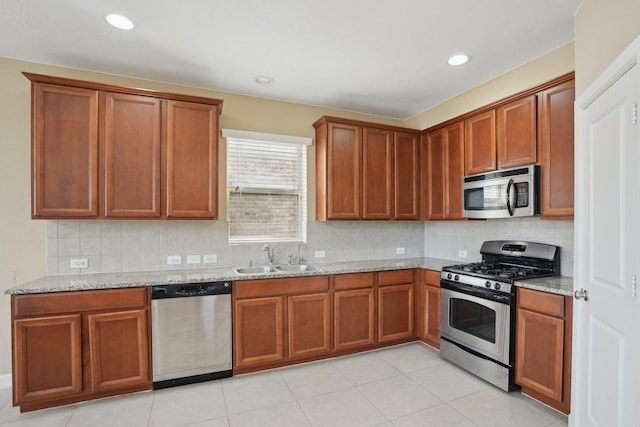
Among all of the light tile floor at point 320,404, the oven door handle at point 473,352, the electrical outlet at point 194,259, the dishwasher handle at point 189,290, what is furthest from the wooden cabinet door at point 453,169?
the electrical outlet at point 194,259

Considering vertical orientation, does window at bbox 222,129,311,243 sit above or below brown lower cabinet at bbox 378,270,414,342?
above

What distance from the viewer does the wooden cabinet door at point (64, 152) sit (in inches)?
101

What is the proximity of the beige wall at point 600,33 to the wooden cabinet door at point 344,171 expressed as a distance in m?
2.07

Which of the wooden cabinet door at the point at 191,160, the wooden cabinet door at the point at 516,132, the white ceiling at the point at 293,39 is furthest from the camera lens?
the wooden cabinet door at the point at 191,160

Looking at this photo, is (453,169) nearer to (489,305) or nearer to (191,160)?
(489,305)

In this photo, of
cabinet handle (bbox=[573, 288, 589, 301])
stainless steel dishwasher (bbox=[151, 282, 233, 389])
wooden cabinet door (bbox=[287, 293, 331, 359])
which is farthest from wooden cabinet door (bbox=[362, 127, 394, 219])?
cabinet handle (bbox=[573, 288, 589, 301])

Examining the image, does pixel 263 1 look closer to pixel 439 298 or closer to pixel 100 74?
pixel 100 74

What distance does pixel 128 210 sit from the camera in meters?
2.83

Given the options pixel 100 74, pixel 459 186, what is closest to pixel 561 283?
pixel 459 186

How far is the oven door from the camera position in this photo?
266cm

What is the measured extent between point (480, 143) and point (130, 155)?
3339mm

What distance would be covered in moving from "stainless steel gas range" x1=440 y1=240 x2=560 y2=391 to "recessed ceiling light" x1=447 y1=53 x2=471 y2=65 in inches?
70.7

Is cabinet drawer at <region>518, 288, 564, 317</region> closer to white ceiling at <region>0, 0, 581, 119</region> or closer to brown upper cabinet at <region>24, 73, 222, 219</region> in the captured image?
white ceiling at <region>0, 0, 581, 119</region>

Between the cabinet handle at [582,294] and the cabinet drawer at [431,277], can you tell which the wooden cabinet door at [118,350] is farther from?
the cabinet handle at [582,294]
